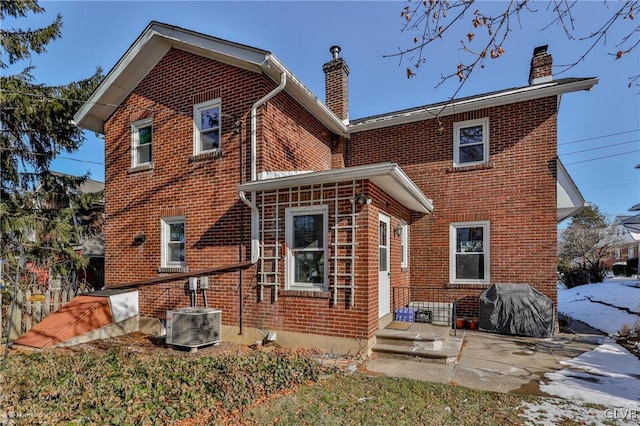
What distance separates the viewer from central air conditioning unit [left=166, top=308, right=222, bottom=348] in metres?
6.66

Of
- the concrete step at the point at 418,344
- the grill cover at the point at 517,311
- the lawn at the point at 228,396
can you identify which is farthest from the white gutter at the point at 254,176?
the grill cover at the point at 517,311

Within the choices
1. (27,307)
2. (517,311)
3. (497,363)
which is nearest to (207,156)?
(27,307)

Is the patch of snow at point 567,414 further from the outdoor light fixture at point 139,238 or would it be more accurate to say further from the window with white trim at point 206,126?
the outdoor light fixture at point 139,238

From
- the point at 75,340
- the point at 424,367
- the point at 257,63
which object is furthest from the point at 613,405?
the point at 75,340

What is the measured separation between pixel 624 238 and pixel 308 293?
3890 centimetres

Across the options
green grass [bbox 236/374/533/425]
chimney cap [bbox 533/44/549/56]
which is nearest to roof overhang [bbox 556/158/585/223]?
chimney cap [bbox 533/44/549/56]

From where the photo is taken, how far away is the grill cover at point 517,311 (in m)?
7.64

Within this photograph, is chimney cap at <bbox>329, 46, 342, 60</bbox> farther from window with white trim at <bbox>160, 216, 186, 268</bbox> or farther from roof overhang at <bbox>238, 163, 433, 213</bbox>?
window with white trim at <bbox>160, 216, 186, 268</bbox>

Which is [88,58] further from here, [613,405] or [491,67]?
[613,405]

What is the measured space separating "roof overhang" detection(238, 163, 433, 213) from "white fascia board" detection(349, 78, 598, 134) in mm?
1841

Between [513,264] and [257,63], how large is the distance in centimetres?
779

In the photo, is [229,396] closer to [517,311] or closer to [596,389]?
[596,389]

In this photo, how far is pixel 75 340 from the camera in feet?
23.8

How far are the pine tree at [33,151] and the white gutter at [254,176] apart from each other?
691 centimetres
